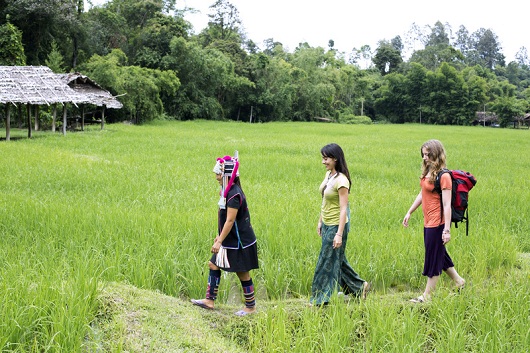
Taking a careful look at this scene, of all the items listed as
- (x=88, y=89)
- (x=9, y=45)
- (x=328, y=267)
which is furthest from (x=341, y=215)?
(x=9, y=45)

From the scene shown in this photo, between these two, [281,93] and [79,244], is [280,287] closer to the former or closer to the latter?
[79,244]

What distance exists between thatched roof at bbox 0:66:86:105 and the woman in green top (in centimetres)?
1543

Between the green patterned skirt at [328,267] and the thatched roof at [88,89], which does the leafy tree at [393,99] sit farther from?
the green patterned skirt at [328,267]

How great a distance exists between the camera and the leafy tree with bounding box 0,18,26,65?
2284 cm

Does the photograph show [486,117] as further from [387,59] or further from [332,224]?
[332,224]

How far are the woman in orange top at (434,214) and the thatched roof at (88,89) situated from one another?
1990 cm

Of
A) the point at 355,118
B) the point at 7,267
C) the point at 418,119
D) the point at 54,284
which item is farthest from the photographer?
the point at 418,119

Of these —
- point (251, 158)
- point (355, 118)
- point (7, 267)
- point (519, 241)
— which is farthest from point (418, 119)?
point (7, 267)

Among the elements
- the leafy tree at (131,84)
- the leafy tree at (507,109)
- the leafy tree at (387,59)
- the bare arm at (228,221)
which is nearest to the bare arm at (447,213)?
the bare arm at (228,221)

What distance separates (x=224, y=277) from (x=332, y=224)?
3.75ft

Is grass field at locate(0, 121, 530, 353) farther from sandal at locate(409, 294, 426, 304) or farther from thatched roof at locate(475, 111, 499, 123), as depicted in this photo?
thatched roof at locate(475, 111, 499, 123)

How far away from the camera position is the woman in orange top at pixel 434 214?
12.1 ft

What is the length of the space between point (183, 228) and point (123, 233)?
0.68 meters

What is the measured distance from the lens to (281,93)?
41.2 m
